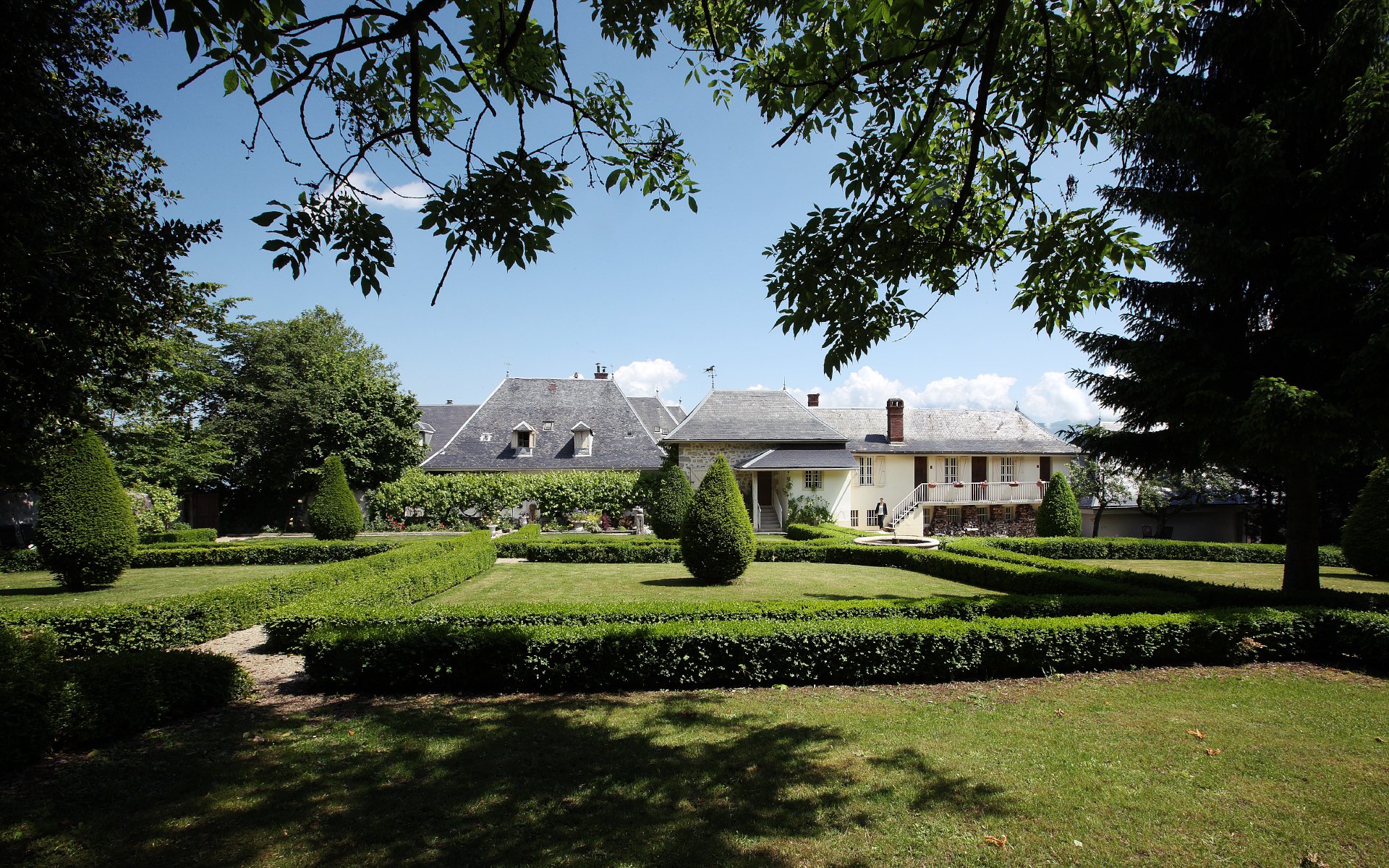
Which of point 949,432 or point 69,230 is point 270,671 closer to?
point 69,230

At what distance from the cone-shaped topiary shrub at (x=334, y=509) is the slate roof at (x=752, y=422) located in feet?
42.3

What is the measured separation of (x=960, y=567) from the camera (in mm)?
15086

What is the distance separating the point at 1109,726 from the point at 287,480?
112ft

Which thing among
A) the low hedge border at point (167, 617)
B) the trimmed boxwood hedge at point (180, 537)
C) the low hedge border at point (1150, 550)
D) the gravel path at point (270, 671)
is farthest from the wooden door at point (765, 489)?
the gravel path at point (270, 671)

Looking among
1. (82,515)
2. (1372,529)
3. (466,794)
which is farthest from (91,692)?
(1372,529)

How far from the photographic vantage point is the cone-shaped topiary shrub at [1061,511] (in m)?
22.1

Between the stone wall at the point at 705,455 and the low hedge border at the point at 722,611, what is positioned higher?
the stone wall at the point at 705,455

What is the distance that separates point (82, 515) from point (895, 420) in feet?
96.1

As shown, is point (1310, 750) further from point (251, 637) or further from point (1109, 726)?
point (251, 637)

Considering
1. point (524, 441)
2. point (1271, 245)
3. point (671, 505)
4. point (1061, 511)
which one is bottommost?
point (1061, 511)

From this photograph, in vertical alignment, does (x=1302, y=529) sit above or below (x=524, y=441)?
below

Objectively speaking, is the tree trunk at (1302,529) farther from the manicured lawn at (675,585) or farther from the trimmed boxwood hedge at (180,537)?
the trimmed boxwood hedge at (180,537)

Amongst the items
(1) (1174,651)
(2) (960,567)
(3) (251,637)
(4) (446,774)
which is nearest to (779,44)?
(4) (446,774)

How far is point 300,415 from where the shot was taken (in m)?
30.0
